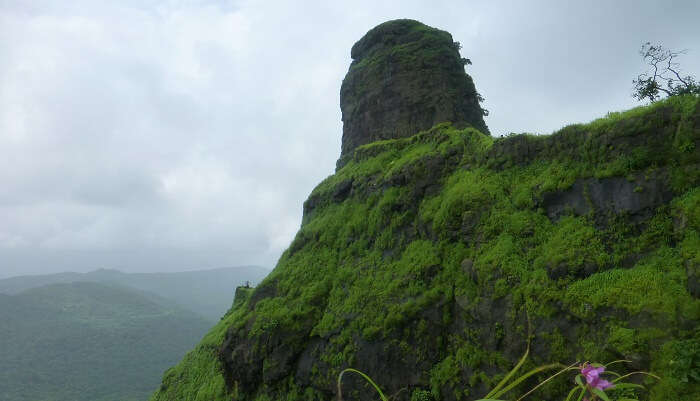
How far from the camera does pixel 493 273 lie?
32.4ft

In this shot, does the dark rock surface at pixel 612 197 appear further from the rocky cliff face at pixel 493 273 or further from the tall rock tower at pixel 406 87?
the tall rock tower at pixel 406 87

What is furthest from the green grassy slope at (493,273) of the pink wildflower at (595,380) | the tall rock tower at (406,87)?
the pink wildflower at (595,380)

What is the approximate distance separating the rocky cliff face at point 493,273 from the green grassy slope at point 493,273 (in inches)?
1.5

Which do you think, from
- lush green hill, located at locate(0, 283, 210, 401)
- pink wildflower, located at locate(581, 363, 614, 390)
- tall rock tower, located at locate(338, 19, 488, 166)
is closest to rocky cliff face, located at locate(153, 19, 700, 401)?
tall rock tower, located at locate(338, 19, 488, 166)

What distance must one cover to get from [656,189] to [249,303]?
49.8ft

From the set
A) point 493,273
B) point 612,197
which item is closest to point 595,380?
point 493,273

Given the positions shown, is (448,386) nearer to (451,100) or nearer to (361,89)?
(451,100)

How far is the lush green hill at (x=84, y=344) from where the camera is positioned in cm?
9462

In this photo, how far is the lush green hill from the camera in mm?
94625

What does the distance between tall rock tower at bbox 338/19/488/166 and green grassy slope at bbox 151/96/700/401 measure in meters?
4.16

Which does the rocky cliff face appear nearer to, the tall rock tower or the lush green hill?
the tall rock tower

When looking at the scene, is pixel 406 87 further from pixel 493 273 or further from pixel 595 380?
pixel 595 380

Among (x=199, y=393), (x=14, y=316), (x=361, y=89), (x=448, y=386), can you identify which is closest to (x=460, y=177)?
(x=448, y=386)

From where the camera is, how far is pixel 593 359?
7258mm
